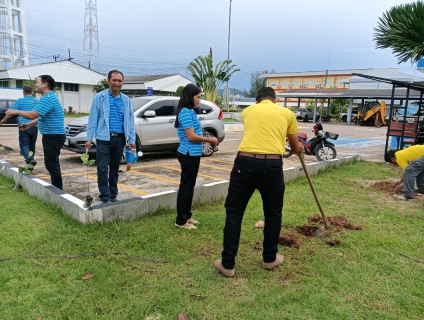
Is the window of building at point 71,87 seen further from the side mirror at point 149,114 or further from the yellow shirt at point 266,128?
the yellow shirt at point 266,128

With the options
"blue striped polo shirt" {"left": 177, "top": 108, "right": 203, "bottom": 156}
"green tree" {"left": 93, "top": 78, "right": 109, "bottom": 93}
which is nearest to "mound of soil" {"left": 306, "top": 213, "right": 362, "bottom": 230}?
"blue striped polo shirt" {"left": 177, "top": 108, "right": 203, "bottom": 156}

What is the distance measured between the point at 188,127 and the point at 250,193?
1.16 meters

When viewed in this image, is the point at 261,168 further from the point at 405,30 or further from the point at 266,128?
the point at 405,30

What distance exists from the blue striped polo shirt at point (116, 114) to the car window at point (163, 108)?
4163 mm

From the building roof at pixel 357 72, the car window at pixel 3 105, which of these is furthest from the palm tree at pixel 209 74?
the building roof at pixel 357 72

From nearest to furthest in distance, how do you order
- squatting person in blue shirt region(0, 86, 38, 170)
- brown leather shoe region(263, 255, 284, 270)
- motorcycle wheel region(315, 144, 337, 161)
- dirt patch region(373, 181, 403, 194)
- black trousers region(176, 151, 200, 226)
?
brown leather shoe region(263, 255, 284, 270)
black trousers region(176, 151, 200, 226)
dirt patch region(373, 181, 403, 194)
squatting person in blue shirt region(0, 86, 38, 170)
motorcycle wheel region(315, 144, 337, 161)

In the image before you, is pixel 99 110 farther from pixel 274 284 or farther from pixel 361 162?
pixel 361 162

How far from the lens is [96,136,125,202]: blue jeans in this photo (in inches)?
173

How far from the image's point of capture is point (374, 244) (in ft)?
13.0

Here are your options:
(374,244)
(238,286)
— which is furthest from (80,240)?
(374,244)

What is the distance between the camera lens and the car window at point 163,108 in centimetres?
874

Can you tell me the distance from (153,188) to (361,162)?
21.3 ft

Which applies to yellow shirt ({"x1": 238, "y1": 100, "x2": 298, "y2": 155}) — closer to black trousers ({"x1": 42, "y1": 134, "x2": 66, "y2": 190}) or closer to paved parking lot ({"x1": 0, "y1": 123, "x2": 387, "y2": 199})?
paved parking lot ({"x1": 0, "y1": 123, "x2": 387, "y2": 199})

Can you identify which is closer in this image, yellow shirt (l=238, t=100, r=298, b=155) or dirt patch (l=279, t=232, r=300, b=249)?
yellow shirt (l=238, t=100, r=298, b=155)
